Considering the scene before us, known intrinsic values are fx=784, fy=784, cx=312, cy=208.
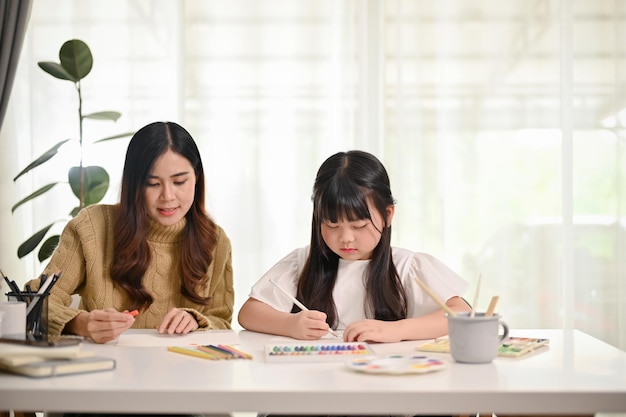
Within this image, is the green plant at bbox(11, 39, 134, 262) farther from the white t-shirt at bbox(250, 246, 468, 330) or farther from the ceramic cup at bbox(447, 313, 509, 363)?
the ceramic cup at bbox(447, 313, 509, 363)

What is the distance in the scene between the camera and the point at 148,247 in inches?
81.4

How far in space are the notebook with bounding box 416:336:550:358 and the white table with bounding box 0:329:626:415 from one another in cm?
16

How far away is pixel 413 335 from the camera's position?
5.61ft

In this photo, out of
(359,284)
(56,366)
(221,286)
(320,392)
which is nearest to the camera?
(320,392)

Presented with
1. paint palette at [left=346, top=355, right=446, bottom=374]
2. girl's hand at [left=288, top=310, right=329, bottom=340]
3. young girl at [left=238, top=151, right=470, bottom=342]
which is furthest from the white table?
young girl at [left=238, top=151, right=470, bottom=342]

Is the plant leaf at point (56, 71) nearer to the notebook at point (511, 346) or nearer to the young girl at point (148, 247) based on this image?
the young girl at point (148, 247)

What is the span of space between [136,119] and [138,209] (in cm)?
167

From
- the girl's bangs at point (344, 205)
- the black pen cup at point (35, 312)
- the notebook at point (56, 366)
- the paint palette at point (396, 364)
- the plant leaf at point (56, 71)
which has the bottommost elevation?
the paint palette at point (396, 364)

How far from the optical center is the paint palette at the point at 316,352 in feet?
4.66

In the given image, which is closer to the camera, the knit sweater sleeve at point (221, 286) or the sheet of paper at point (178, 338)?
the sheet of paper at point (178, 338)

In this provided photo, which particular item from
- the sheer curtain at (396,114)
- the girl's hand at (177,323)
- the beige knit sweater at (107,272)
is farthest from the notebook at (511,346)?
the sheer curtain at (396,114)

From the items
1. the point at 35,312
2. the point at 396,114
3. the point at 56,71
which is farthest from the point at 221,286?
the point at 396,114

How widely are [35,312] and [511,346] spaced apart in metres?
0.97

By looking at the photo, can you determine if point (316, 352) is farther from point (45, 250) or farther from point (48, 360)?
point (45, 250)
